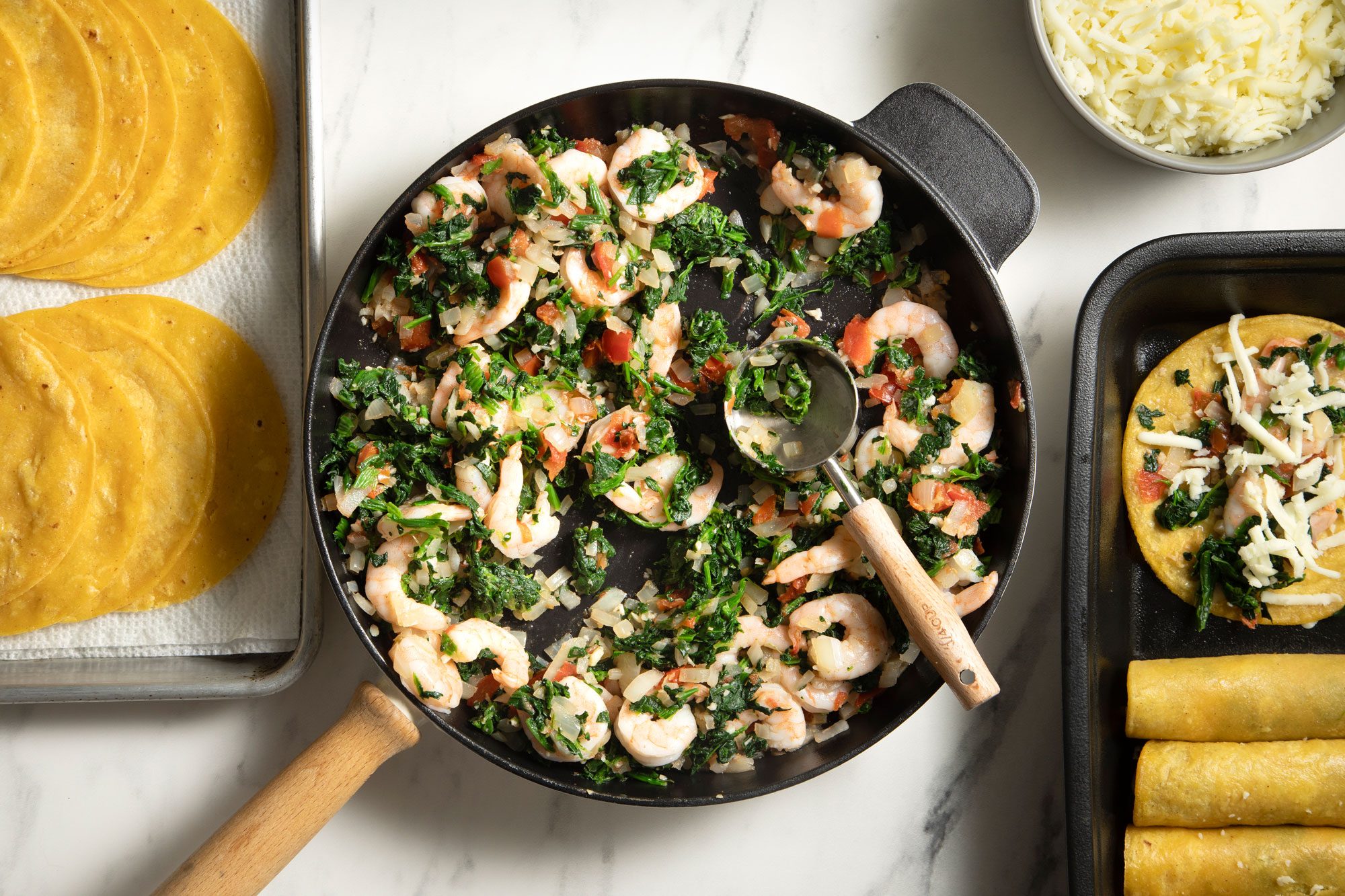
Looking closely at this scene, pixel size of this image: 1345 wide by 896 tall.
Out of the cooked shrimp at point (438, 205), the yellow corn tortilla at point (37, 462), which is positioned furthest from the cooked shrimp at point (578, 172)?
the yellow corn tortilla at point (37, 462)

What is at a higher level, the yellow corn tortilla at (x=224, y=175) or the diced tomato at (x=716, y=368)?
the yellow corn tortilla at (x=224, y=175)

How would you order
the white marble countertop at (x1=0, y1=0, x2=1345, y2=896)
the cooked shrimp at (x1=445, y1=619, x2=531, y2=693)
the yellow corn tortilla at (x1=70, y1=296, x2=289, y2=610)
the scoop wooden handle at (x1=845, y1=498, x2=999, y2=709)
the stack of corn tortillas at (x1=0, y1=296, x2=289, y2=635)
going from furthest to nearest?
the white marble countertop at (x1=0, y1=0, x2=1345, y2=896)
the yellow corn tortilla at (x1=70, y1=296, x2=289, y2=610)
the stack of corn tortillas at (x1=0, y1=296, x2=289, y2=635)
the cooked shrimp at (x1=445, y1=619, x2=531, y2=693)
the scoop wooden handle at (x1=845, y1=498, x2=999, y2=709)

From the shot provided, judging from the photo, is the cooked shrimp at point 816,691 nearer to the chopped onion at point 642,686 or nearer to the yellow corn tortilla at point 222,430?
the chopped onion at point 642,686

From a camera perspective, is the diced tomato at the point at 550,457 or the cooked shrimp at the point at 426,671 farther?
the diced tomato at the point at 550,457

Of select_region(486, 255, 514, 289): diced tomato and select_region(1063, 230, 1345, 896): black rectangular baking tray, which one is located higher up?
select_region(486, 255, 514, 289): diced tomato

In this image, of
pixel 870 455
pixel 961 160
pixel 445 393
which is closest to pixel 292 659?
pixel 445 393

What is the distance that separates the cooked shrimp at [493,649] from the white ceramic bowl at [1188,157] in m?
2.26

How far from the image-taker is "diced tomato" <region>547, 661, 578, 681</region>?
106 inches

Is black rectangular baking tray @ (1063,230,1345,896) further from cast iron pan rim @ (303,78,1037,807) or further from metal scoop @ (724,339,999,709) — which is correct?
metal scoop @ (724,339,999,709)

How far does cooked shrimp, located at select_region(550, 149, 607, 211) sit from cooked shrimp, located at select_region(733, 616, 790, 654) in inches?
50.4

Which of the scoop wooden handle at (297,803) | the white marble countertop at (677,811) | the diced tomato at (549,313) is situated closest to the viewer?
the scoop wooden handle at (297,803)

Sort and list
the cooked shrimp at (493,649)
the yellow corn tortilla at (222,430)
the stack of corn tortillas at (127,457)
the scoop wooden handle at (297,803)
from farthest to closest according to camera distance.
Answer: the yellow corn tortilla at (222,430) < the stack of corn tortillas at (127,457) < the cooked shrimp at (493,649) < the scoop wooden handle at (297,803)

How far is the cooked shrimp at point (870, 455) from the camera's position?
8.79ft

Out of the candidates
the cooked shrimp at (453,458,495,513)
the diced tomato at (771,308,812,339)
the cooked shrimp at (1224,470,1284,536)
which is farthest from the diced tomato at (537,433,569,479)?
the cooked shrimp at (1224,470,1284,536)
